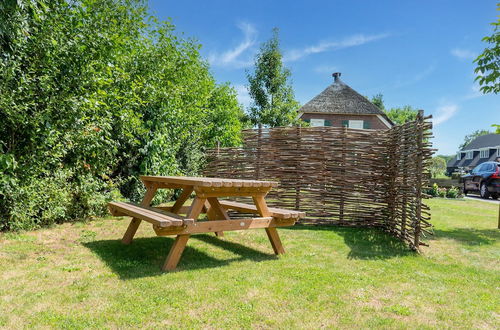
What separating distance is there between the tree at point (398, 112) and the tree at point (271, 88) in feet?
101

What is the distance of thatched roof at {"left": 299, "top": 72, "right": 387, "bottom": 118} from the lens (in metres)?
29.7

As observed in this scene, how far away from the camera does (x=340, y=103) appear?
30391mm

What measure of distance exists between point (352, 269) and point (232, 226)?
1.46 m

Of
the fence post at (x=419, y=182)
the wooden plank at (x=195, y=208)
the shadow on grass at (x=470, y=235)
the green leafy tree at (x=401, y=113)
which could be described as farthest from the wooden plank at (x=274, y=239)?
the green leafy tree at (x=401, y=113)

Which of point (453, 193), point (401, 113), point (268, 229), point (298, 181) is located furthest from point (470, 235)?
point (401, 113)

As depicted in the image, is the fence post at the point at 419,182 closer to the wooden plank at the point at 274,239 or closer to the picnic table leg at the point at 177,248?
the wooden plank at the point at 274,239

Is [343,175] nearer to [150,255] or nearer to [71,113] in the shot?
[150,255]

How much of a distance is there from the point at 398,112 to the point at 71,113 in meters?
55.3

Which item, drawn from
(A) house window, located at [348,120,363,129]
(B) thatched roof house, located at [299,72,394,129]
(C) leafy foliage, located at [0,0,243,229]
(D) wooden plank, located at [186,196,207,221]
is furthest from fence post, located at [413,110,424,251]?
(A) house window, located at [348,120,363,129]

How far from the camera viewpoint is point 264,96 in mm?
19547

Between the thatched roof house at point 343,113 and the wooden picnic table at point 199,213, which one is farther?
the thatched roof house at point 343,113

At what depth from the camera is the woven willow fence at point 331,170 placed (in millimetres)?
6309

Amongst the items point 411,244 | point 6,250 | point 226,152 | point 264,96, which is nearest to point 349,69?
point 264,96

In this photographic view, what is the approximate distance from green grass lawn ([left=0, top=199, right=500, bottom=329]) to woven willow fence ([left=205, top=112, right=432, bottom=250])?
52.4 inches
